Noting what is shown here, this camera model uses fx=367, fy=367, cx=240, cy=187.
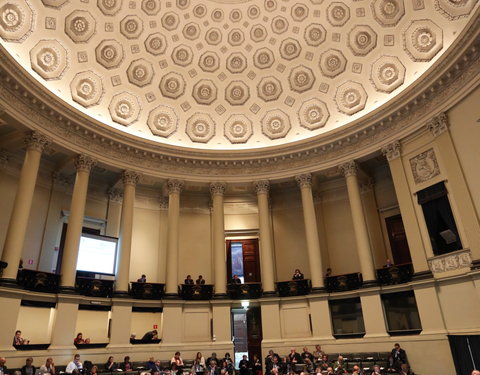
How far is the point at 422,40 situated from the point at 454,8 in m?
1.76

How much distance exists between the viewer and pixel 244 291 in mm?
18125

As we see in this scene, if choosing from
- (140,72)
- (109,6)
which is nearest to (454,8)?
(140,72)

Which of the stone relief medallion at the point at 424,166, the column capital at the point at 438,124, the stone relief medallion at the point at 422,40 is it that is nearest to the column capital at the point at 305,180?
the stone relief medallion at the point at 424,166

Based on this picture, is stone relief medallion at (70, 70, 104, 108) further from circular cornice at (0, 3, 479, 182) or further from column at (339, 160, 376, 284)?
column at (339, 160, 376, 284)

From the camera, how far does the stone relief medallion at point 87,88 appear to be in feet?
56.2

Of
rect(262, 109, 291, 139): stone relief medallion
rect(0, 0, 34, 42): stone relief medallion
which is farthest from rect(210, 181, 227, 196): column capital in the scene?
rect(0, 0, 34, 42): stone relief medallion

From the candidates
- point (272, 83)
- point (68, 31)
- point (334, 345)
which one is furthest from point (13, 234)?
point (272, 83)

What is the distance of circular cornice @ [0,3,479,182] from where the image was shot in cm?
1352

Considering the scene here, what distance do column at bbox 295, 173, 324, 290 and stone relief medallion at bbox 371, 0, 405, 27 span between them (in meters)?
8.05

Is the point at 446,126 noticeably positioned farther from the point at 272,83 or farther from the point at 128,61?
the point at 128,61

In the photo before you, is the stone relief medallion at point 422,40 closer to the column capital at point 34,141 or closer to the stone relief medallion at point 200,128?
the stone relief medallion at point 200,128

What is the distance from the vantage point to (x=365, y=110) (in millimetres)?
18734

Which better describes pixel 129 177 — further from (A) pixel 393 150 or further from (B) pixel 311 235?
(A) pixel 393 150

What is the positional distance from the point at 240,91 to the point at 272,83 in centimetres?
188
